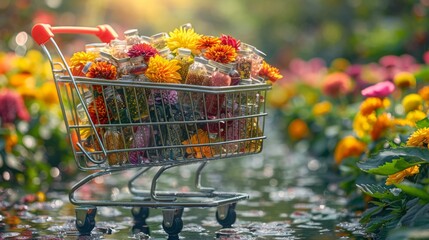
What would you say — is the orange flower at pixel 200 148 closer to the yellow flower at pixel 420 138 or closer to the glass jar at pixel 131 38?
the glass jar at pixel 131 38

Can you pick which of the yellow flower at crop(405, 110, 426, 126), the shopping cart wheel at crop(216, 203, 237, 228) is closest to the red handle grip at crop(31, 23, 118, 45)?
the shopping cart wheel at crop(216, 203, 237, 228)

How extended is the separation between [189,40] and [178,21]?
44981mm

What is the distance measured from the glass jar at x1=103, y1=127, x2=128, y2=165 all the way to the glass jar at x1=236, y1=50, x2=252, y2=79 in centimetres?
84

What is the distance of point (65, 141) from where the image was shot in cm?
952

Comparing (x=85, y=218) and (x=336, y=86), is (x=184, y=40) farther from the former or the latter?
(x=336, y=86)

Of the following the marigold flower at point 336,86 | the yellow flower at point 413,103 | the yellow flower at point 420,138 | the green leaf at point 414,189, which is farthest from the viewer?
the marigold flower at point 336,86

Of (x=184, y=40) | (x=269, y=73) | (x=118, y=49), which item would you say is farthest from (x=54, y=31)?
(x=269, y=73)

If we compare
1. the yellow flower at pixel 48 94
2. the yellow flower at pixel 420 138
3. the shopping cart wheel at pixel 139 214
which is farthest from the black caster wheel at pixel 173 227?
the yellow flower at pixel 48 94

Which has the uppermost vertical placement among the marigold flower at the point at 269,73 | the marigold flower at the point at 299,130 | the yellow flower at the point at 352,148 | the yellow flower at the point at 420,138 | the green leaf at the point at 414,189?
the marigold flower at the point at 269,73

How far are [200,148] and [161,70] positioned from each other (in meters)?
0.54

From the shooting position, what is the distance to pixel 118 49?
579 cm

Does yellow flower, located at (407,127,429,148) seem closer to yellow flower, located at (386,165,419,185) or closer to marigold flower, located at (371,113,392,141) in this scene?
yellow flower, located at (386,165,419,185)

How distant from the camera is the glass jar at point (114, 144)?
5.63m

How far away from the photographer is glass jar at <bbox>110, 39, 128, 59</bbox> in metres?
5.74
